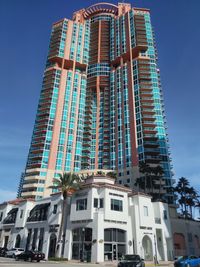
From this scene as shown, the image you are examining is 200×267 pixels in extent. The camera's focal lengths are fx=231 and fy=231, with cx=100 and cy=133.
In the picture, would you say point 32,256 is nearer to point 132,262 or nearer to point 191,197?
point 132,262

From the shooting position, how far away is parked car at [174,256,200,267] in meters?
25.7

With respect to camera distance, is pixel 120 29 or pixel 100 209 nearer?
pixel 100 209

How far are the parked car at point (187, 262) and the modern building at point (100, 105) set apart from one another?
58.5 metres

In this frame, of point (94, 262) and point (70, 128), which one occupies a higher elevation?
point (70, 128)

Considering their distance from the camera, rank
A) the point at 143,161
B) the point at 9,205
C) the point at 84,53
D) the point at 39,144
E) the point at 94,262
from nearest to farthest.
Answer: the point at 94,262, the point at 9,205, the point at 143,161, the point at 39,144, the point at 84,53

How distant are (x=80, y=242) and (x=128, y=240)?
8200 mm

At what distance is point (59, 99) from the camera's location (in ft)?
359

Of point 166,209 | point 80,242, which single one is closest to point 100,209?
point 80,242

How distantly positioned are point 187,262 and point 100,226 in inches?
568

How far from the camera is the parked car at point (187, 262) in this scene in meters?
25.7

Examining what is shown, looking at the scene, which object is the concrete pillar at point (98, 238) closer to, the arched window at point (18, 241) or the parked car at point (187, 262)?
the parked car at point (187, 262)

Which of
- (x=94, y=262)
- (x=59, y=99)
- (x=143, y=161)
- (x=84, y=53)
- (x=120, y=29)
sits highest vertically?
(x=120, y=29)

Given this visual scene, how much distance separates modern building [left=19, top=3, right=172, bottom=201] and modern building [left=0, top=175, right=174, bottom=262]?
130 feet

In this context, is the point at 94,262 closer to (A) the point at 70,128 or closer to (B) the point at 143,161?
(B) the point at 143,161
